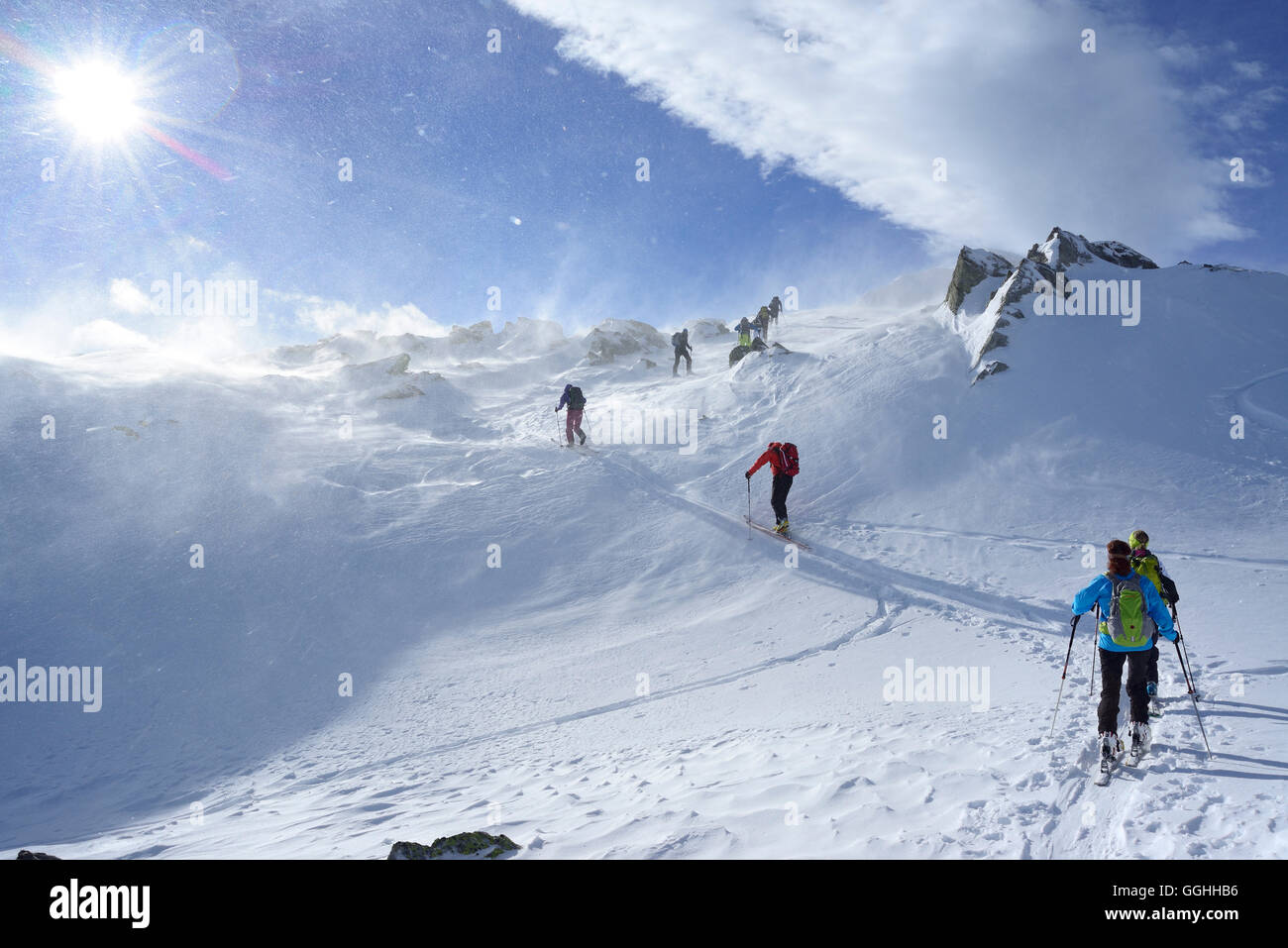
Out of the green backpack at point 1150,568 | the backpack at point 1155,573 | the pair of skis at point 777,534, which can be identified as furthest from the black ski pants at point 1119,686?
the pair of skis at point 777,534

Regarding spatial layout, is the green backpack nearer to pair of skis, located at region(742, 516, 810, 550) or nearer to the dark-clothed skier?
the dark-clothed skier

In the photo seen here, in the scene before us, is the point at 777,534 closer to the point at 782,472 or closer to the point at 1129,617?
the point at 782,472

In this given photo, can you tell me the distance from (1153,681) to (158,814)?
36.2ft

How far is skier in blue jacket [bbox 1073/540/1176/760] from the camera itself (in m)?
5.19

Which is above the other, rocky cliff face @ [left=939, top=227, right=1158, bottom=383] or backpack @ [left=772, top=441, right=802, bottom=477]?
rocky cliff face @ [left=939, top=227, right=1158, bottom=383]

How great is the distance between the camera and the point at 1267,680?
6191 mm

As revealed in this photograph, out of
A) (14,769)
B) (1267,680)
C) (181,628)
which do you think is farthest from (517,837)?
(181,628)

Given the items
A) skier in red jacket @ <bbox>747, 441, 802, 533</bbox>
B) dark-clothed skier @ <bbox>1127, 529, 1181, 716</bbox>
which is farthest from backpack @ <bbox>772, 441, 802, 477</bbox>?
Result: dark-clothed skier @ <bbox>1127, 529, 1181, 716</bbox>

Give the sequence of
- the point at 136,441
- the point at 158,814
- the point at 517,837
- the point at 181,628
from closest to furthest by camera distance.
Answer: the point at 517,837 → the point at 158,814 → the point at 181,628 → the point at 136,441

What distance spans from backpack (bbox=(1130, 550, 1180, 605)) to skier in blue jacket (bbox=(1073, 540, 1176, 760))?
93cm

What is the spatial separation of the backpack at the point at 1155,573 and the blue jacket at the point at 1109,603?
2.83 feet

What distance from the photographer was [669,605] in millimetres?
11891

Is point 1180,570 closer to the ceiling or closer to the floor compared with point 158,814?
closer to the ceiling
